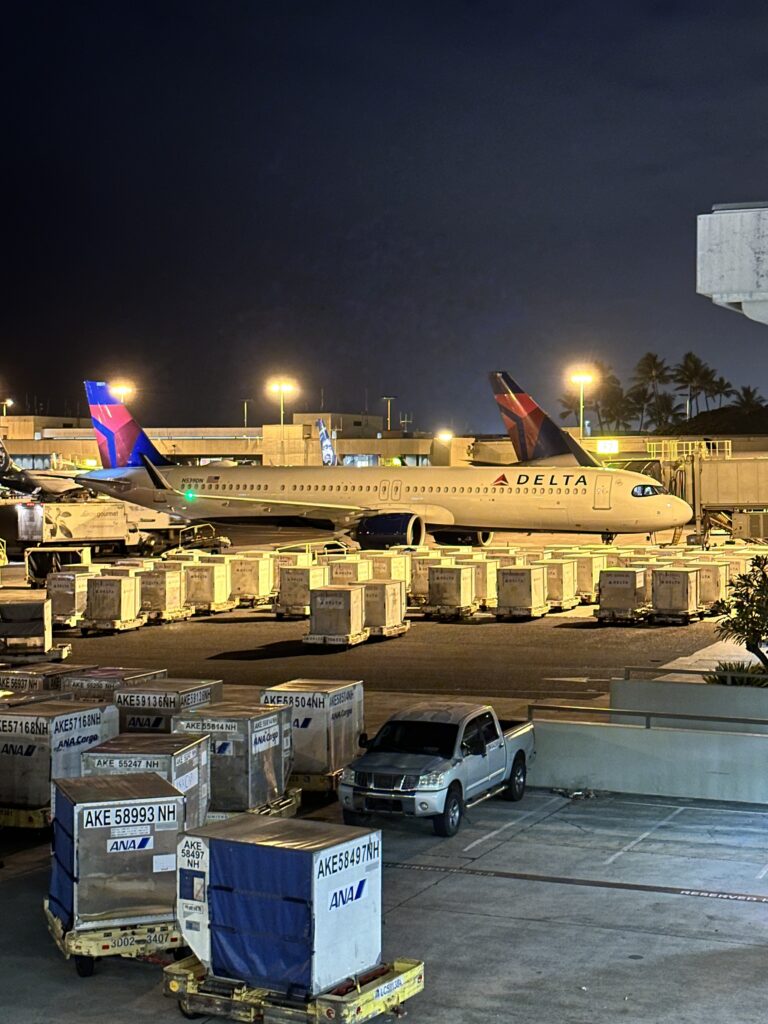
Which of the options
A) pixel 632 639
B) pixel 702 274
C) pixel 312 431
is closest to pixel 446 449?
pixel 312 431

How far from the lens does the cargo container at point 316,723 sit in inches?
713

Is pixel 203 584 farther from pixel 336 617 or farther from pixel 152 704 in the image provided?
pixel 152 704

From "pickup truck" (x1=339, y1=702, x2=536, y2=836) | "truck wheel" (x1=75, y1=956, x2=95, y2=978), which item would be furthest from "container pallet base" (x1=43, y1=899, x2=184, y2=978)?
"pickup truck" (x1=339, y1=702, x2=536, y2=836)

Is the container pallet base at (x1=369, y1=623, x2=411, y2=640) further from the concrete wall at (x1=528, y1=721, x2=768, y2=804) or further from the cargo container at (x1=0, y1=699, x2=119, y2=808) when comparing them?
the cargo container at (x1=0, y1=699, x2=119, y2=808)

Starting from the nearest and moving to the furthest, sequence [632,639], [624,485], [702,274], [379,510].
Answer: [702,274] → [632,639] → [624,485] → [379,510]

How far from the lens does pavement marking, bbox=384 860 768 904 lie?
13.6 metres

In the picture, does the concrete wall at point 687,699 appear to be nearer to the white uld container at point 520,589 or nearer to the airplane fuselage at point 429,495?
the white uld container at point 520,589

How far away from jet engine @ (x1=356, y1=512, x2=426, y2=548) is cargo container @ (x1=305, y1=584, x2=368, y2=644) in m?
18.0

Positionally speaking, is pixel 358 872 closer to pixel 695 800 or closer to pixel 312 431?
pixel 695 800

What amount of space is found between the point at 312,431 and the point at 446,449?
17.8 meters

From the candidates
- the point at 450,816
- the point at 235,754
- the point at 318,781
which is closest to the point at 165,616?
the point at 318,781

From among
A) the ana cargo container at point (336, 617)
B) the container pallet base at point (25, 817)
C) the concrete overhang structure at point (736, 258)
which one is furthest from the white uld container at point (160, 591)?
the concrete overhang structure at point (736, 258)

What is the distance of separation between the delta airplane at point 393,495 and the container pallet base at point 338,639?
59.9ft

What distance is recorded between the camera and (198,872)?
10891mm
